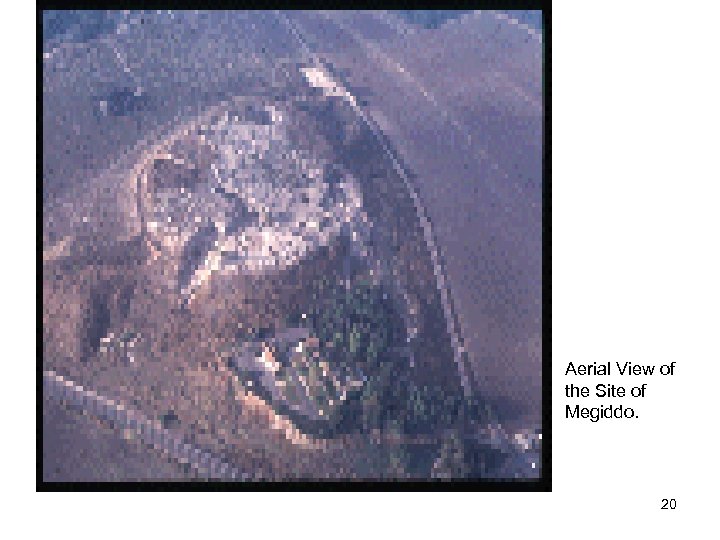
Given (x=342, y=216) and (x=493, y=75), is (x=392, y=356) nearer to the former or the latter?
(x=342, y=216)

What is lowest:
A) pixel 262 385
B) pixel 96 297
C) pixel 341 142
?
pixel 262 385

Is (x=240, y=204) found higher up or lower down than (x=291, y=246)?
higher up

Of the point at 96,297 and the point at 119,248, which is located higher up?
the point at 119,248

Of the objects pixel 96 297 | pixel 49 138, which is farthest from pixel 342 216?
pixel 49 138
